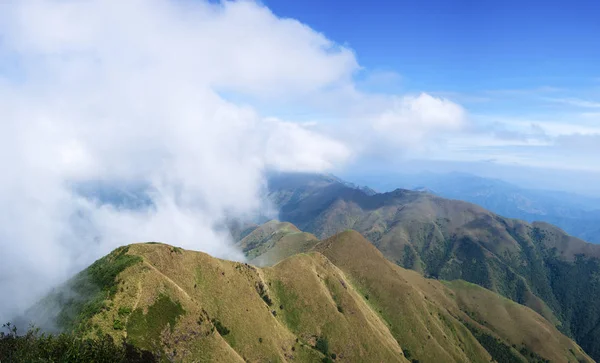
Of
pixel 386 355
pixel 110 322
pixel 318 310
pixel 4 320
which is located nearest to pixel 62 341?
pixel 110 322

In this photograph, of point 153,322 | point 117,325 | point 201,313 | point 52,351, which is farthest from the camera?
point 201,313

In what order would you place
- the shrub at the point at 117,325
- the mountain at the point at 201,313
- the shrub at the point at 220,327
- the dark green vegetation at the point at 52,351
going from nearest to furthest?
the dark green vegetation at the point at 52,351 → the shrub at the point at 117,325 → the mountain at the point at 201,313 → the shrub at the point at 220,327

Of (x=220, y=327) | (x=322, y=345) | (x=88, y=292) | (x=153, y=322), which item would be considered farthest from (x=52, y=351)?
(x=322, y=345)

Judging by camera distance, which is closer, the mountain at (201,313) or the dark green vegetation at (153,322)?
the dark green vegetation at (153,322)

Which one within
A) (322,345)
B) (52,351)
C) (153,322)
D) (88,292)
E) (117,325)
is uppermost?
(52,351)

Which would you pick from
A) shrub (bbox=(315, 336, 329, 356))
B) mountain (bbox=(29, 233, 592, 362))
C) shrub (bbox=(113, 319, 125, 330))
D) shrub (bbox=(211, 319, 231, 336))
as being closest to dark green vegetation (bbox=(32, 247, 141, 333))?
mountain (bbox=(29, 233, 592, 362))

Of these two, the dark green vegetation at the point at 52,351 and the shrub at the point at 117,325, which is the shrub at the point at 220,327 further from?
the dark green vegetation at the point at 52,351

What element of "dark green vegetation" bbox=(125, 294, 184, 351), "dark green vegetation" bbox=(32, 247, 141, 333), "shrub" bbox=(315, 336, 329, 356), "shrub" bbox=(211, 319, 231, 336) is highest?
"dark green vegetation" bbox=(32, 247, 141, 333)

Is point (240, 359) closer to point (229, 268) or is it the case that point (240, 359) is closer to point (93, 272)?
point (229, 268)

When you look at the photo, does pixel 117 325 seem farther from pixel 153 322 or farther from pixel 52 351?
pixel 52 351

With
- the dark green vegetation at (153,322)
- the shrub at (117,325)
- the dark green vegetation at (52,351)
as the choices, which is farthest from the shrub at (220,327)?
the dark green vegetation at (52,351)

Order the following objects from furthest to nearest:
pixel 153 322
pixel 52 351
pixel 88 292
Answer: pixel 88 292 < pixel 153 322 < pixel 52 351

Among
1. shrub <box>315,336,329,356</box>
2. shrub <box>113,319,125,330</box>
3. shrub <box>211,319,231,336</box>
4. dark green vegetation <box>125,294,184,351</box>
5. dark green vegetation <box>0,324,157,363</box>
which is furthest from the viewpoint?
shrub <box>315,336,329,356</box>

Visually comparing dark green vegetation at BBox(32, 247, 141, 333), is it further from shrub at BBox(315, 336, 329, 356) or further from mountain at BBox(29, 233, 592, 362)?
shrub at BBox(315, 336, 329, 356)
